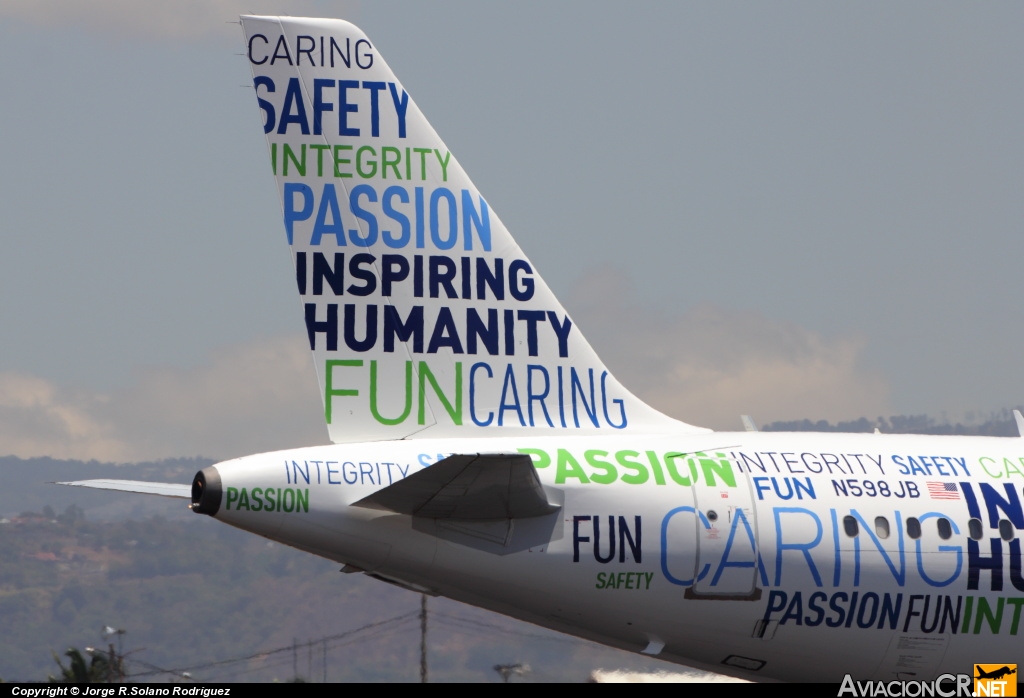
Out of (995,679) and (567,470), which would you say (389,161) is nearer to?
(567,470)

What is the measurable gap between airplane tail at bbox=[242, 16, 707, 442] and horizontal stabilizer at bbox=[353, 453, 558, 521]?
1787mm

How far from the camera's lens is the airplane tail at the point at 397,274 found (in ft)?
60.1

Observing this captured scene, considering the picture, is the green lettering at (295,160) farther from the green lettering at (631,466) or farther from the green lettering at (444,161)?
the green lettering at (631,466)

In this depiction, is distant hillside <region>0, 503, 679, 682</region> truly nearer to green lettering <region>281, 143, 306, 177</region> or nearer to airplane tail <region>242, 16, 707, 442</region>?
airplane tail <region>242, 16, 707, 442</region>

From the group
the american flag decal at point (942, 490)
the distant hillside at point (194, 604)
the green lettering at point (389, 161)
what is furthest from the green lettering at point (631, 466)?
the distant hillside at point (194, 604)

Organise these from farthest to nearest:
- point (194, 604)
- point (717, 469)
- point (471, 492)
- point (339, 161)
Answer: point (194, 604) → point (339, 161) → point (717, 469) → point (471, 492)

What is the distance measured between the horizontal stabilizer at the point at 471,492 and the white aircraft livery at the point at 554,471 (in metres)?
0.07

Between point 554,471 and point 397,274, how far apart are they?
3233 mm

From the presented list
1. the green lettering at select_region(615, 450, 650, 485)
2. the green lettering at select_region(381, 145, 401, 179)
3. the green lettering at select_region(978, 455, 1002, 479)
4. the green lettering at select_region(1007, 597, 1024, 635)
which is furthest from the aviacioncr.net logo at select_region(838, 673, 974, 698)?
the green lettering at select_region(381, 145, 401, 179)

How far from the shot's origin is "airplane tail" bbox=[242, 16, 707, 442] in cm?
1833

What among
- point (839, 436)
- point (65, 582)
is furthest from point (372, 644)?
point (839, 436)

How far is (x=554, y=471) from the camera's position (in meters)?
17.4

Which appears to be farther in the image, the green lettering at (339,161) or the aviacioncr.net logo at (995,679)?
the aviacioncr.net logo at (995,679)

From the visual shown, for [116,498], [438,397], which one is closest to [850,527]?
[438,397]
